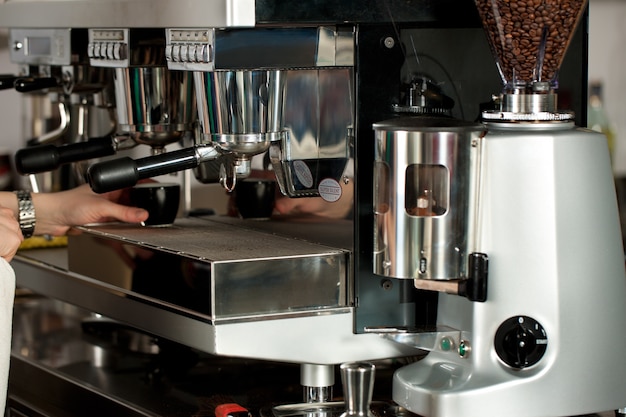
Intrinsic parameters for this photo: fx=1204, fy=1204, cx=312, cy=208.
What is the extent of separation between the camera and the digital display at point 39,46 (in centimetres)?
157

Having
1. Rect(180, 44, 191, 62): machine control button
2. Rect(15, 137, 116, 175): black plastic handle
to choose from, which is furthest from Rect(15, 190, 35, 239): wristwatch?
Rect(180, 44, 191, 62): machine control button

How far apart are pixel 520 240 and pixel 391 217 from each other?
123mm

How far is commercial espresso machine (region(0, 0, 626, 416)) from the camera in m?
1.13

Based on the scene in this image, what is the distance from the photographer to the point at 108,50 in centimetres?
140

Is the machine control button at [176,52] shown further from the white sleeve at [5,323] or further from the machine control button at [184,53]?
the white sleeve at [5,323]

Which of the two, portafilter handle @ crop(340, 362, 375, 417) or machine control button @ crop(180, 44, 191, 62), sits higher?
machine control button @ crop(180, 44, 191, 62)

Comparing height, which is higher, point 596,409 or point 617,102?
point 617,102

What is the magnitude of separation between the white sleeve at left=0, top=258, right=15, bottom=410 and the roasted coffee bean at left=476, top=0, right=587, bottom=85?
558mm

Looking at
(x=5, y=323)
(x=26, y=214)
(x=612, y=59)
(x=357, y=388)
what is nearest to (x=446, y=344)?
(x=357, y=388)

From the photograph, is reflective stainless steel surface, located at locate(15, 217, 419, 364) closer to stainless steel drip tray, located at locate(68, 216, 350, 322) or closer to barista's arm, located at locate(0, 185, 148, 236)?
stainless steel drip tray, located at locate(68, 216, 350, 322)

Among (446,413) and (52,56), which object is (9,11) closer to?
(52,56)

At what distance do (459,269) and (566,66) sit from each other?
299 millimetres

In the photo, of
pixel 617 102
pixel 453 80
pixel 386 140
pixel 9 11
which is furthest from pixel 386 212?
pixel 617 102

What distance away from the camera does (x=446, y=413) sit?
1.14 metres
